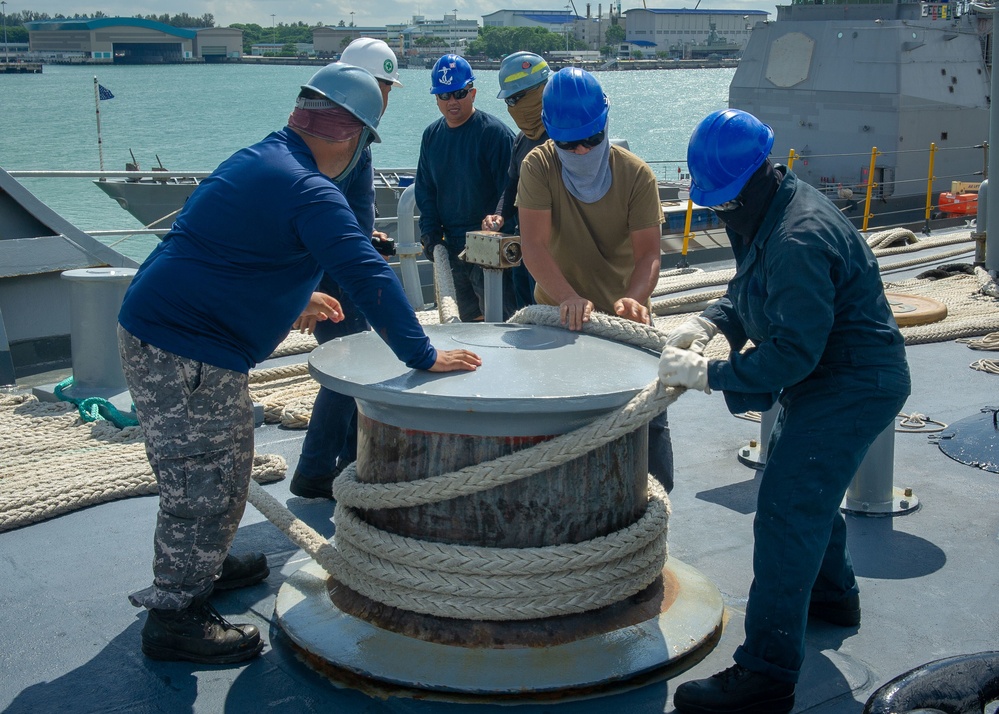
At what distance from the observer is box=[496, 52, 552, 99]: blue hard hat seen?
4141 millimetres

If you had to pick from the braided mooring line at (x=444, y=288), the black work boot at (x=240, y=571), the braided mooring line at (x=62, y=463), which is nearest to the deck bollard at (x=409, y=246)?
the braided mooring line at (x=444, y=288)

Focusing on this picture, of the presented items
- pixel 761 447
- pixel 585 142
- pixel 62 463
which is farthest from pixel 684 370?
pixel 62 463

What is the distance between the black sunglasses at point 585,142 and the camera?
3217 mm

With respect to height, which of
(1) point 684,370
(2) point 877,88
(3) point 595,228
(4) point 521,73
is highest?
(2) point 877,88

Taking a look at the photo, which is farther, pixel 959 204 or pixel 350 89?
pixel 959 204

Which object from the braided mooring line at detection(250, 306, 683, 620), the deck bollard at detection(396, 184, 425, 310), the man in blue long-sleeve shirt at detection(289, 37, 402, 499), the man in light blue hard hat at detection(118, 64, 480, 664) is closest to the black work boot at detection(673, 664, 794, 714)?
the braided mooring line at detection(250, 306, 683, 620)

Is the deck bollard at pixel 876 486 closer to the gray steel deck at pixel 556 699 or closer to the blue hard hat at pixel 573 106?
the gray steel deck at pixel 556 699

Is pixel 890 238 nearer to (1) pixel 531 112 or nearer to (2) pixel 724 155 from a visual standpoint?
(1) pixel 531 112

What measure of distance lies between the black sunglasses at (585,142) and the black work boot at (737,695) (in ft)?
5.58

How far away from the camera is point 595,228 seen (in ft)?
11.4

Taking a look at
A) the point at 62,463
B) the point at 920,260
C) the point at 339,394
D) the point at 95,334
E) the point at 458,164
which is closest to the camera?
the point at 339,394

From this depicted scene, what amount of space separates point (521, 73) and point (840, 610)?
250 cm

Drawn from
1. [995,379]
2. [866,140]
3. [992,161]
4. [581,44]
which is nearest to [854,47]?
[866,140]

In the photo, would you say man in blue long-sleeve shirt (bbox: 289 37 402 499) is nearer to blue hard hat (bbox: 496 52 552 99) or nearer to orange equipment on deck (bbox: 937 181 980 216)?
blue hard hat (bbox: 496 52 552 99)
